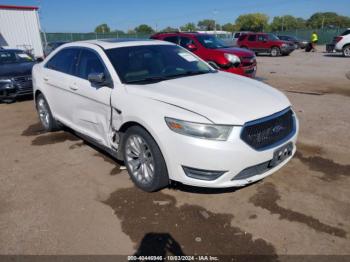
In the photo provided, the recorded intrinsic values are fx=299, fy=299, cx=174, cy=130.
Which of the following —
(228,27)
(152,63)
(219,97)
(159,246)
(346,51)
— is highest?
(228,27)

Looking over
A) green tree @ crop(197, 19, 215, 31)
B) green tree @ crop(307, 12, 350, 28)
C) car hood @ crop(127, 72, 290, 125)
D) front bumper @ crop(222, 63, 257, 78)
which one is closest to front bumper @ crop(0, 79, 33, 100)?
front bumper @ crop(222, 63, 257, 78)

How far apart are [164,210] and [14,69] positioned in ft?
23.6

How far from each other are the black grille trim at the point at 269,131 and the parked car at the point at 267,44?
21.1m

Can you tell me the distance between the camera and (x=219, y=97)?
321 cm

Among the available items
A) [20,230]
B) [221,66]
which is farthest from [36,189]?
[221,66]

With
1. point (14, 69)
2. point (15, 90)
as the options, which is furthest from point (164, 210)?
point (14, 69)

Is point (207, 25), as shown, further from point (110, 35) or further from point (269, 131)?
point (269, 131)

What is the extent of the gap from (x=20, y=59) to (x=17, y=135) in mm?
4910

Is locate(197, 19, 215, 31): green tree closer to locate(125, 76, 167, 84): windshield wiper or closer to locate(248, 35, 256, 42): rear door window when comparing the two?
locate(248, 35, 256, 42): rear door window

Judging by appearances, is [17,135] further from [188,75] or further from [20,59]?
[20,59]

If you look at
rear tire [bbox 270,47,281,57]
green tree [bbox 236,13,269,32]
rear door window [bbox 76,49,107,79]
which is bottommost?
rear tire [bbox 270,47,281,57]

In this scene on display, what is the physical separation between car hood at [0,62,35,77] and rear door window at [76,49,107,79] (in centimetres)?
474

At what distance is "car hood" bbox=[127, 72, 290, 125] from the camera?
115 inches

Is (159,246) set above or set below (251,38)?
below
